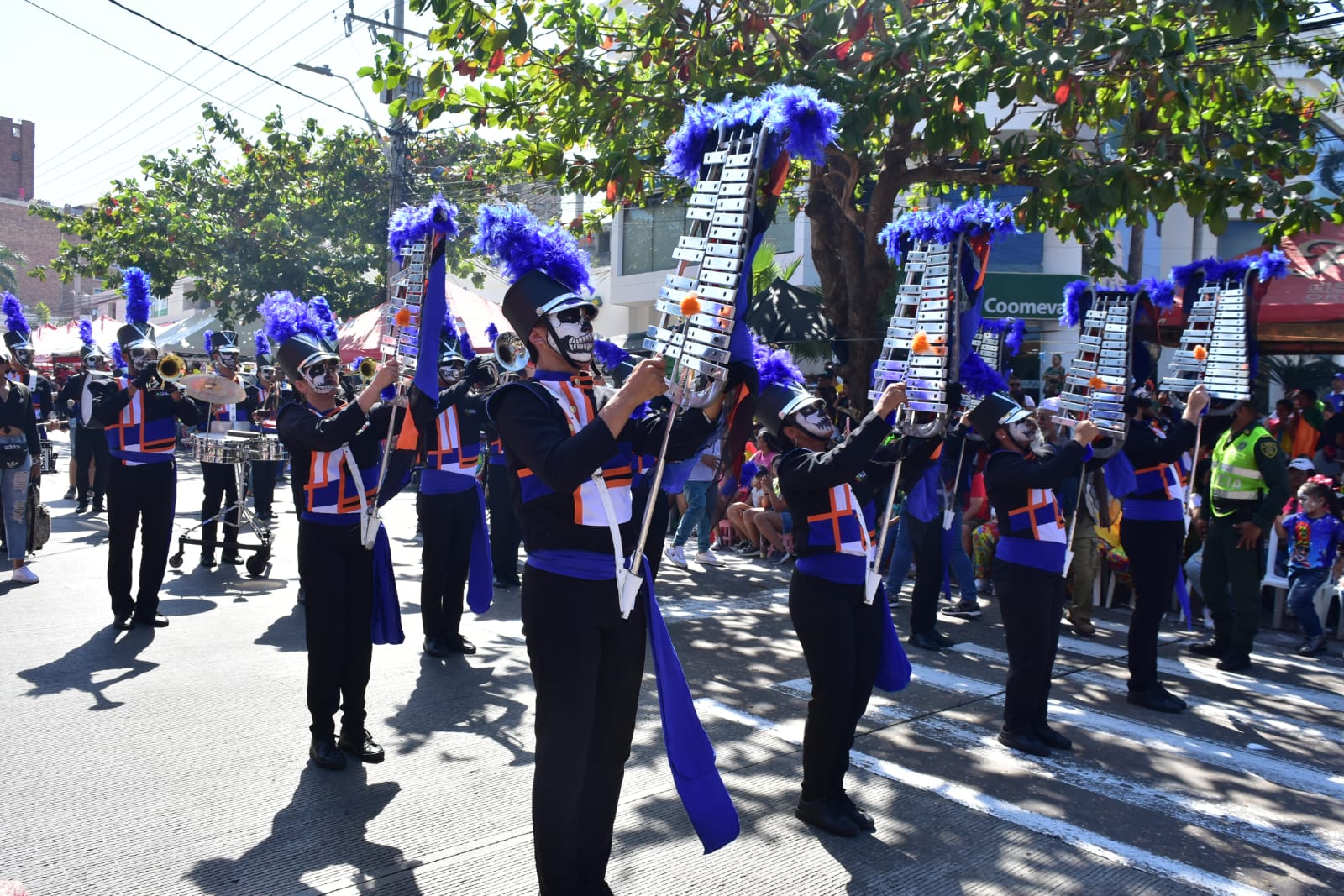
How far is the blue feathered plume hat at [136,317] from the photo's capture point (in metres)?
9.23

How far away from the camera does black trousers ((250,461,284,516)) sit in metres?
13.3

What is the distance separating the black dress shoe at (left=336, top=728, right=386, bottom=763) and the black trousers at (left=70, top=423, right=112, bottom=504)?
1051 cm

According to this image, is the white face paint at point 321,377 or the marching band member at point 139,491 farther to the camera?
the marching band member at point 139,491

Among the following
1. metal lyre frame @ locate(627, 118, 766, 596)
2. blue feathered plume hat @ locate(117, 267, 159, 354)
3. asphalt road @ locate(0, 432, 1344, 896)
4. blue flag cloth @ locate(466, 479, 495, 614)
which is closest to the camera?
metal lyre frame @ locate(627, 118, 766, 596)

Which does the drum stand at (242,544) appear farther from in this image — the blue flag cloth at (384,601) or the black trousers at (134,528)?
the blue flag cloth at (384,601)

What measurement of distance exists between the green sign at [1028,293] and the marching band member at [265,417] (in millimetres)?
11282

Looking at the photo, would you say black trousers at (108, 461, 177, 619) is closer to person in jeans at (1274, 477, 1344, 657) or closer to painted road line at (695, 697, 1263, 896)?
painted road line at (695, 697, 1263, 896)

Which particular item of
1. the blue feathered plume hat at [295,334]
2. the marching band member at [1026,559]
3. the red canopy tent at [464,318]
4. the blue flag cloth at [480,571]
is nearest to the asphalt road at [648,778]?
the marching band member at [1026,559]

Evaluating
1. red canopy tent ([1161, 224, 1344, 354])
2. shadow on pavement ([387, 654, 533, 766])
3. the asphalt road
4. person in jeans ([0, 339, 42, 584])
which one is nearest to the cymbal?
person in jeans ([0, 339, 42, 584])

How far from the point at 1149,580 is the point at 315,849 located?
17.6 feet

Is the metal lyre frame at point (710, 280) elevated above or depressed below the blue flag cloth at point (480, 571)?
above

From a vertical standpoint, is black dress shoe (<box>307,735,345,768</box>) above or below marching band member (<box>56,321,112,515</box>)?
below

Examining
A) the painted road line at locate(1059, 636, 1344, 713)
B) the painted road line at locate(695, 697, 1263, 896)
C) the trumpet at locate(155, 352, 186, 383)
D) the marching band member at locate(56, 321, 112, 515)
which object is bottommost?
the painted road line at locate(695, 697, 1263, 896)

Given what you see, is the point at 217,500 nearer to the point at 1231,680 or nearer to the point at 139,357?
the point at 139,357
